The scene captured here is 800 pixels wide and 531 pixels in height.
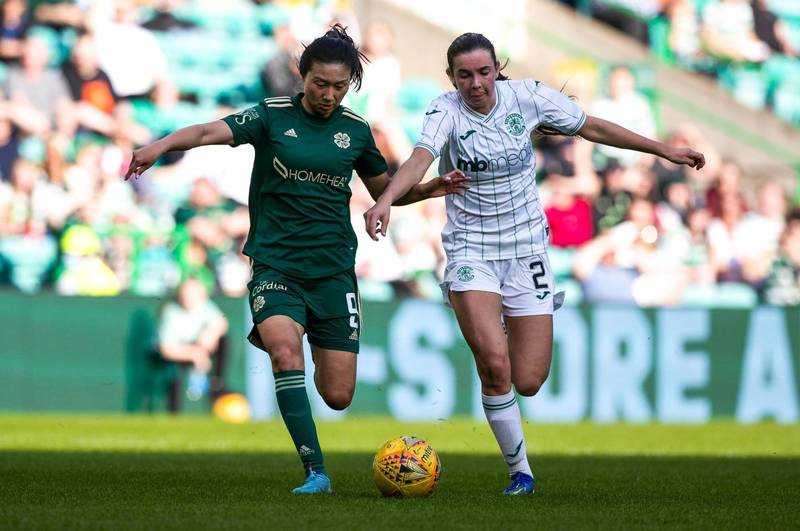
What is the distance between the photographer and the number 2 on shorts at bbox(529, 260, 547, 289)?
8430mm

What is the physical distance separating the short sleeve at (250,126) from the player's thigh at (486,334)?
4.60 ft

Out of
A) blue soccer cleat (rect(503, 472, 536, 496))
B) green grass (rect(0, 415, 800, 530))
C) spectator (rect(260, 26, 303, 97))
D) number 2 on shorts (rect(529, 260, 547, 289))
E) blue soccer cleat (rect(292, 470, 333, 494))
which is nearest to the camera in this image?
green grass (rect(0, 415, 800, 530))

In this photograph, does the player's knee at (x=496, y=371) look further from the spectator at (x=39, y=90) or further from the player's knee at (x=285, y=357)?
the spectator at (x=39, y=90)

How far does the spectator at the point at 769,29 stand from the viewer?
2225 centimetres

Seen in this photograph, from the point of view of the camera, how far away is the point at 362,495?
7.95 meters

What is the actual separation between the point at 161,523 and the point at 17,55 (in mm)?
13162

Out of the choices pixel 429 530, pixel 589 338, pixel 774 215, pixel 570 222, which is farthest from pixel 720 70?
pixel 429 530

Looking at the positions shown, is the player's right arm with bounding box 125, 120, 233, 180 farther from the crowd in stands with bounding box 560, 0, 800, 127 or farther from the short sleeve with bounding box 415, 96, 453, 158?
the crowd in stands with bounding box 560, 0, 800, 127

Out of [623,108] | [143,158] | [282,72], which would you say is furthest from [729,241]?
[143,158]

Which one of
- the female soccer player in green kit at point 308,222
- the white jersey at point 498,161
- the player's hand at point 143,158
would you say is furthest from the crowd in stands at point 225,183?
the player's hand at point 143,158

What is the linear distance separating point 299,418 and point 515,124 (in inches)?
80.0

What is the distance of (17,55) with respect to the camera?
725 inches

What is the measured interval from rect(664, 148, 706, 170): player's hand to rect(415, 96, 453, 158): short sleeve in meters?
1.29

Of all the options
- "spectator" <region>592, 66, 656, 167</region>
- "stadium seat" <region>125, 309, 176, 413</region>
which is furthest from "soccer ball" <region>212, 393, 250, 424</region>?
"spectator" <region>592, 66, 656, 167</region>
